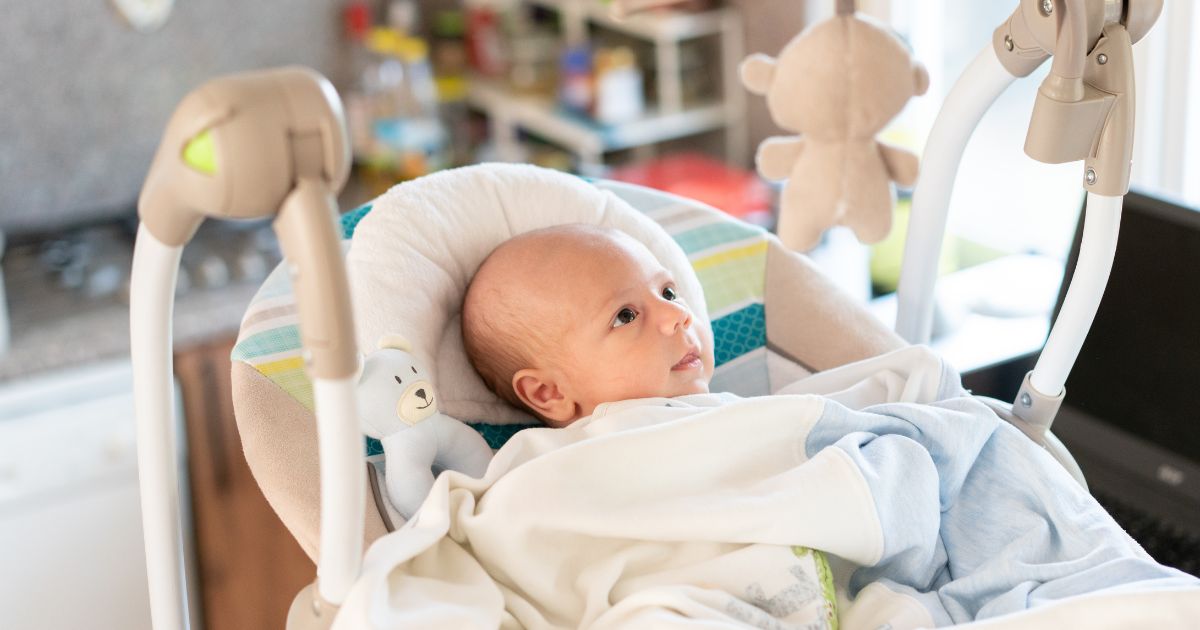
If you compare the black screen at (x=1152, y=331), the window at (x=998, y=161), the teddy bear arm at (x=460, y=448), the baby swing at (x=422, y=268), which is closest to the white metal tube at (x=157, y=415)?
the baby swing at (x=422, y=268)

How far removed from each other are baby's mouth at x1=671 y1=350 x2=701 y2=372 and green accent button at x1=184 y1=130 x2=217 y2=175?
51 cm

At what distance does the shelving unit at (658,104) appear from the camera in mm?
2326

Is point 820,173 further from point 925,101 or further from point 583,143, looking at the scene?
point 583,143

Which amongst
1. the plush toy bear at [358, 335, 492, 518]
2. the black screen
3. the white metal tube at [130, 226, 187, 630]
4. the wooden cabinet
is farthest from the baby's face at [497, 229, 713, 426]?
the wooden cabinet

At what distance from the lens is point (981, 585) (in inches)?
36.7

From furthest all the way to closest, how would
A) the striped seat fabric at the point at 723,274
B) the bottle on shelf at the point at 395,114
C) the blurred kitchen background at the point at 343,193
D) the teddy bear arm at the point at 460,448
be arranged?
the bottle on shelf at the point at 395,114
the blurred kitchen background at the point at 343,193
the striped seat fabric at the point at 723,274
the teddy bear arm at the point at 460,448

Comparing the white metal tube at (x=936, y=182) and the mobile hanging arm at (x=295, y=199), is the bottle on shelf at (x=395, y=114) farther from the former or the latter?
the mobile hanging arm at (x=295, y=199)

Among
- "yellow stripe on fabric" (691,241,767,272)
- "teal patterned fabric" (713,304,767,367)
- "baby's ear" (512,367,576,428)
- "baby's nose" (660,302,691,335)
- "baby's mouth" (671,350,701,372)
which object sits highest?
"baby's nose" (660,302,691,335)

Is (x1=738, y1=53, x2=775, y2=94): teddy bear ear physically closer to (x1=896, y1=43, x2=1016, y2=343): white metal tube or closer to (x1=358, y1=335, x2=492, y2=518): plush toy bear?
(x1=896, y1=43, x2=1016, y2=343): white metal tube

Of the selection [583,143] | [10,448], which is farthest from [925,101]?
[10,448]

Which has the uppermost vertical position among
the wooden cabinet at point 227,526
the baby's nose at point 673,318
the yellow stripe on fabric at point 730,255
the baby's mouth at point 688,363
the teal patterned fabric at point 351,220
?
the teal patterned fabric at point 351,220

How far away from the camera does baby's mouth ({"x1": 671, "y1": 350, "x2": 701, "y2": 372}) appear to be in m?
1.11

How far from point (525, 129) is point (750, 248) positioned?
1.48 m

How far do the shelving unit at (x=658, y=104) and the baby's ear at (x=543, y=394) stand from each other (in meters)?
1.27
